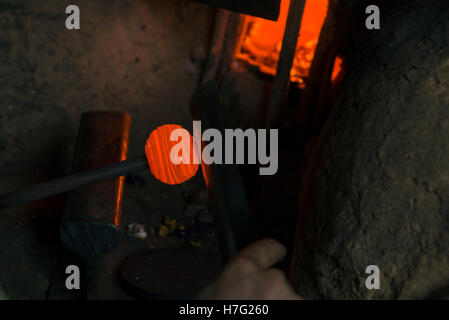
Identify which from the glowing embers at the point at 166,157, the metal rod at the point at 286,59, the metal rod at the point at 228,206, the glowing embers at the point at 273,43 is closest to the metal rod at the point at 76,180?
the glowing embers at the point at 166,157

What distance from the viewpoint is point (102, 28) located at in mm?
3639

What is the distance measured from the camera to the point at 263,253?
1.13 meters

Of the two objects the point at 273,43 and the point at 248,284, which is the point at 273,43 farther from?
the point at 248,284

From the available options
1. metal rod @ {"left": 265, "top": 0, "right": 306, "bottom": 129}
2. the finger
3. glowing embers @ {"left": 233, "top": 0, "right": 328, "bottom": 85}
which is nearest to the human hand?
the finger

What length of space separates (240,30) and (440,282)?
2915mm

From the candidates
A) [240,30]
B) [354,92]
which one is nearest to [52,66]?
[240,30]

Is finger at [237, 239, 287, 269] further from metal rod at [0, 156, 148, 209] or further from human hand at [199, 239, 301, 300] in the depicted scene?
metal rod at [0, 156, 148, 209]

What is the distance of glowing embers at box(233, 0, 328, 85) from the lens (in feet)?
12.9

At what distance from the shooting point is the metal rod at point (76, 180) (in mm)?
1791

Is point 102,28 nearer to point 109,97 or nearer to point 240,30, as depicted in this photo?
point 109,97

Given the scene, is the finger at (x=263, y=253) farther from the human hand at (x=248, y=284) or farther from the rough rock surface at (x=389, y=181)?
the rough rock surface at (x=389, y=181)

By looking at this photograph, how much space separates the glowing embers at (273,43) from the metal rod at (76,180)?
2394mm

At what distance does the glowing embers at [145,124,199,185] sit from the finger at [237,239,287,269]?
1.87ft

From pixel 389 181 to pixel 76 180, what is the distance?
3.78 feet
